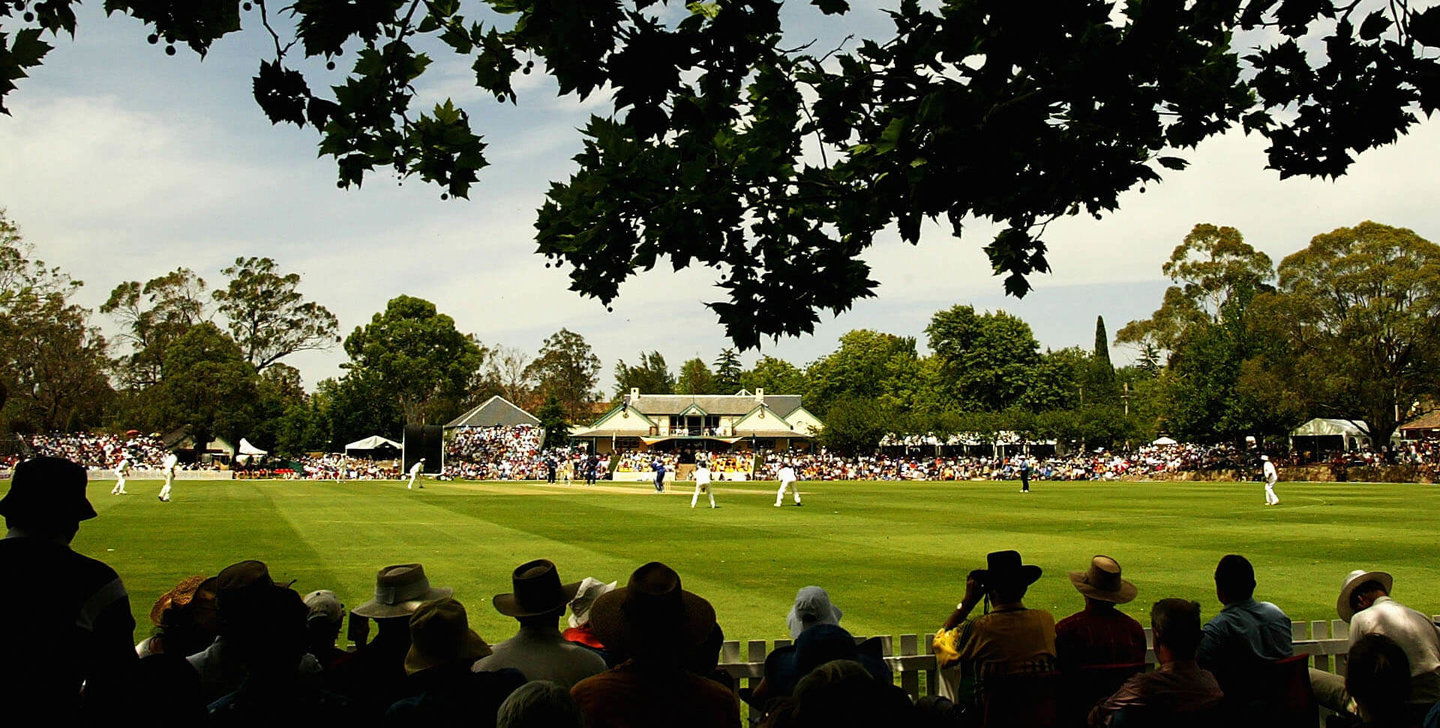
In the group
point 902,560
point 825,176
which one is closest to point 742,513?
point 902,560

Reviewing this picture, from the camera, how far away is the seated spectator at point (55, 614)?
3.38 m

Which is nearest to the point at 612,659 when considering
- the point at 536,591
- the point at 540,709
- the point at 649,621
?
the point at 536,591

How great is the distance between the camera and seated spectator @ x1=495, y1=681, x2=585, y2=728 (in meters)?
2.91

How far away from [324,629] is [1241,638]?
4.64 metres

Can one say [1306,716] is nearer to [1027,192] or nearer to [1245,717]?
[1245,717]

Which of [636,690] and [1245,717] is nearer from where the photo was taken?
[636,690]

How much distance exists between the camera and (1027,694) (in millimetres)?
5434

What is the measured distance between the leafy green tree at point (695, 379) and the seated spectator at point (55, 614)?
141m

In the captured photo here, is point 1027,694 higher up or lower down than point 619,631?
lower down

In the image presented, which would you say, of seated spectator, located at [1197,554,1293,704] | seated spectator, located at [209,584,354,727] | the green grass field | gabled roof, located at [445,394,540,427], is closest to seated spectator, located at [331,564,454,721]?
seated spectator, located at [209,584,354,727]

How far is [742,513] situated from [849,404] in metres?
62.1

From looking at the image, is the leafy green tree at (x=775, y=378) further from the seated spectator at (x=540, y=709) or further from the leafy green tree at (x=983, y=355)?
the seated spectator at (x=540, y=709)

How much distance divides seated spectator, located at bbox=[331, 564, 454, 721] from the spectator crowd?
0.03 feet

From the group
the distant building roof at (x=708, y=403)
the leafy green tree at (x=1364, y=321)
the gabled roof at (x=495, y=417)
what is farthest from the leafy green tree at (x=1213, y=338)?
the gabled roof at (x=495, y=417)
